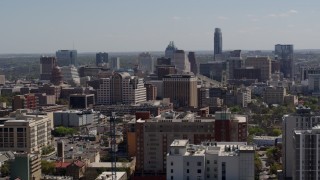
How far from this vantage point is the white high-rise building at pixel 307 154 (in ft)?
69.8

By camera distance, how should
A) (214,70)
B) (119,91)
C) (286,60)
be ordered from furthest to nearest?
(286,60)
(214,70)
(119,91)

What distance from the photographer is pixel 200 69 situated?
347 ft

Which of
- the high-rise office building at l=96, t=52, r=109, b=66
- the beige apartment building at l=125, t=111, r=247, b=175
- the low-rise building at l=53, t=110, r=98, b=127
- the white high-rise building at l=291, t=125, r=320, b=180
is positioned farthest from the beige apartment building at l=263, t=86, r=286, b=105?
the high-rise office building at l=96, t=52, r=109, b=66

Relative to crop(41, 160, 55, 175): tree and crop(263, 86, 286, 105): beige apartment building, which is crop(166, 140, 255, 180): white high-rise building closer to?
crop(41, 160, 55, 175): tree

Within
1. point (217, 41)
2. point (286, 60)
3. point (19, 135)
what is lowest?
point (19, 135)

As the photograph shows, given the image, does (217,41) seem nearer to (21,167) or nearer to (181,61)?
(181,61)

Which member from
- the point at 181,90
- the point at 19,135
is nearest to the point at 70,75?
the point at 181,90

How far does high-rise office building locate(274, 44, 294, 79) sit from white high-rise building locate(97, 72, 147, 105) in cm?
4292

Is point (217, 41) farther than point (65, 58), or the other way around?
point (217, 41)

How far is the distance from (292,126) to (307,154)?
5.79m

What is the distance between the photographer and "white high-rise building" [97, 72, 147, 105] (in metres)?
60.8

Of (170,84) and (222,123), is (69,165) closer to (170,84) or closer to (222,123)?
(222,123)

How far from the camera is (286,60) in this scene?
104500 millimetres

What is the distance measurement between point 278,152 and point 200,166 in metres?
15.2
